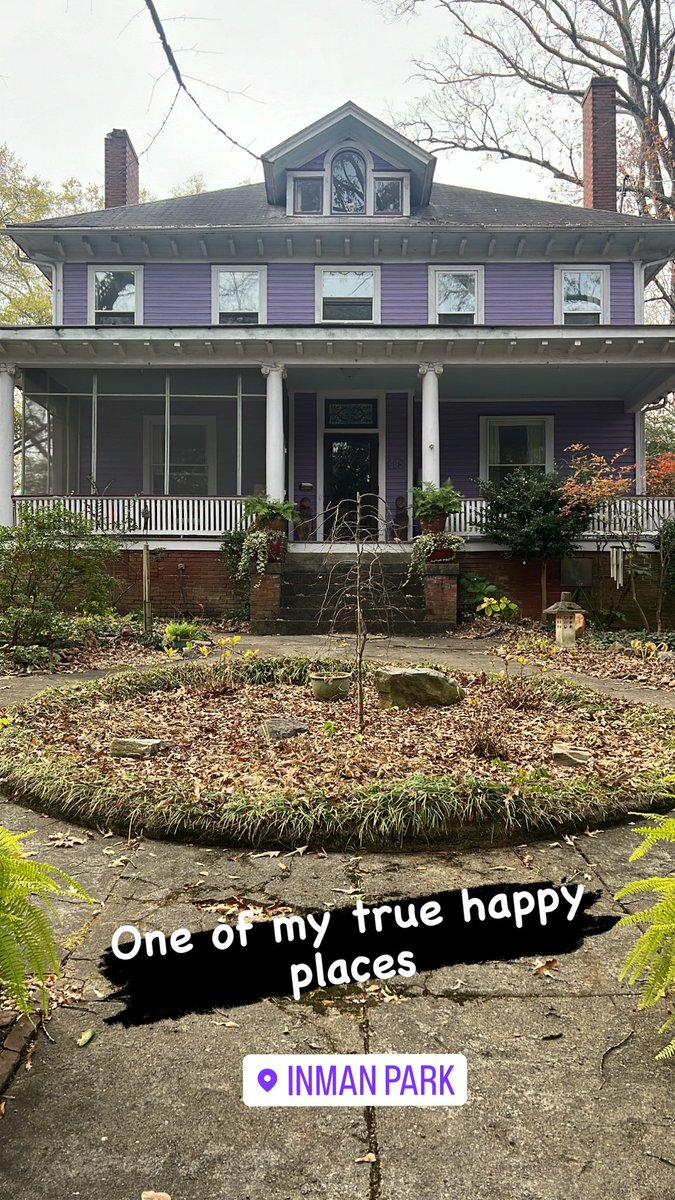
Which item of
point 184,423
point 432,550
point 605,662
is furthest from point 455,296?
point 605,662

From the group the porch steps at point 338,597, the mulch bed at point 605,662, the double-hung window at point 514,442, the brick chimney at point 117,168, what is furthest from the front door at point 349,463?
the brick chimney at point 117,168

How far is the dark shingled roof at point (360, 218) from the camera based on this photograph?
1463 centimetres

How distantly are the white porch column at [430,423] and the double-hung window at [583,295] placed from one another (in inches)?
162

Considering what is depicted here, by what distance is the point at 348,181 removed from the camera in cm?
1546

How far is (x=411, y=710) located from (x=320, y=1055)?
3.59 m

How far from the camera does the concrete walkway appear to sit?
1416mm

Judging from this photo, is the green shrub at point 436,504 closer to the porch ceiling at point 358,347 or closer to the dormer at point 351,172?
the porch ceiling at point 358,347

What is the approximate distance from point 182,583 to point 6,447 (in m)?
3.90

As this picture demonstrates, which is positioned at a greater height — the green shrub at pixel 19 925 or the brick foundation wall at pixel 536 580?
the brick foundation wall at pixel 536 580

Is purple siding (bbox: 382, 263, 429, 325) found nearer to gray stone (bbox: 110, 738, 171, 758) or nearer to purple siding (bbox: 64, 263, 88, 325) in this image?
purple siding (bbox: 64, 263, 88, 325)

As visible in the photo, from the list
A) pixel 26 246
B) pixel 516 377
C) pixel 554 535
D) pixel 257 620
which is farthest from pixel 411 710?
pixel 26 246

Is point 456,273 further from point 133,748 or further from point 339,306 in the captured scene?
point 133,748

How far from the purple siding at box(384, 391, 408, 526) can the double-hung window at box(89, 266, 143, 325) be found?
18.5 feet
